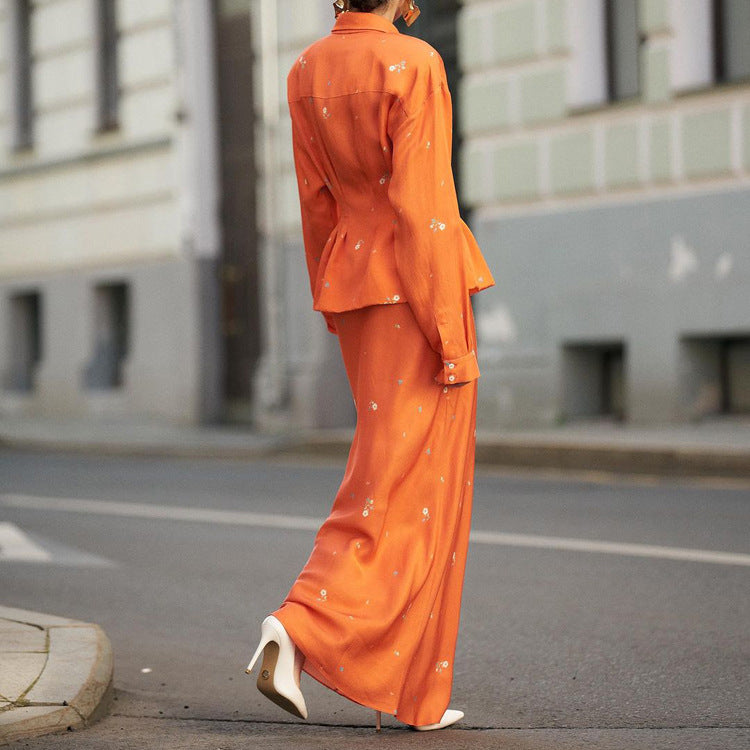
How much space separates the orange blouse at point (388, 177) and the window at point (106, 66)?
15.4m

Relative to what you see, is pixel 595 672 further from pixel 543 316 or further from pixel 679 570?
pixel 543 316

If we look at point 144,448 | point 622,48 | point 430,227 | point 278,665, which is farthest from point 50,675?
point 622,48

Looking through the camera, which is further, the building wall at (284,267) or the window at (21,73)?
the window at (21,73)

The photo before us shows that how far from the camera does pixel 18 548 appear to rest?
785cm

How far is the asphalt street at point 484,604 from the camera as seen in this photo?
Answer: 4.02m

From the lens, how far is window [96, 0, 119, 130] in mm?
18844

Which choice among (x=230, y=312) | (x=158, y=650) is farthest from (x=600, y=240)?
(x=158, y=650)

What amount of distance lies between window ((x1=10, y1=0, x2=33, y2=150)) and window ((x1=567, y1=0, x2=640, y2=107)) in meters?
9.19

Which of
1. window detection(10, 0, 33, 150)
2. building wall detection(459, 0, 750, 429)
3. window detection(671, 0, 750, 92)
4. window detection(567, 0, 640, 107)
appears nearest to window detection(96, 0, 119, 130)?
window detection(10, 0, 33, 150)

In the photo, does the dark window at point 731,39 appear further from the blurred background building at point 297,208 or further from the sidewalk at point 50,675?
the sidewalk at point 50,675

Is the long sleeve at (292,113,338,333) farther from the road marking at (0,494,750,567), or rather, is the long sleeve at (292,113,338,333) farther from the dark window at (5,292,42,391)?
the dark window at (5,292,42,391)

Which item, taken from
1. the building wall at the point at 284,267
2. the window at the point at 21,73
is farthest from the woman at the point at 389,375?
the window at the point at 21,73

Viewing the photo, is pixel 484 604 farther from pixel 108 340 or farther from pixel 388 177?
pixel 108 340

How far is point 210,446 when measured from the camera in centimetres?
1413
